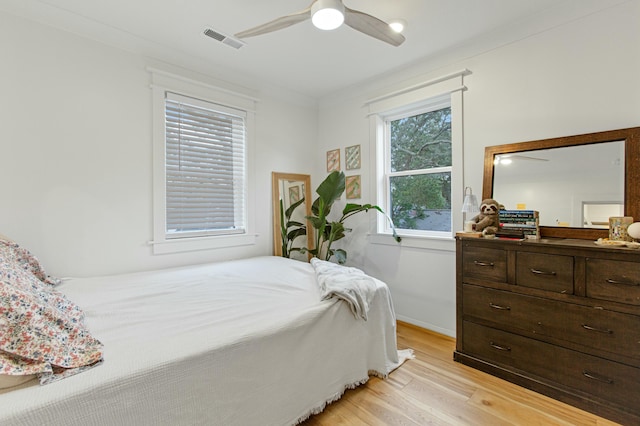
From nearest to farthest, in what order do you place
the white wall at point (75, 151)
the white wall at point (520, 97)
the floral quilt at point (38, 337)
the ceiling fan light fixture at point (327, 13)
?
the floral quilt at point (38, 337) → the ceiling fan light fixture at point (327, 13) → the white wall at point (520, 97) → the white wall at point (75, 151)

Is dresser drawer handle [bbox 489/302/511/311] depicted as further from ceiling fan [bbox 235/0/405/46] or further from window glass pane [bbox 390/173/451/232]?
ceiling fan [bbox 235/0/405/46]

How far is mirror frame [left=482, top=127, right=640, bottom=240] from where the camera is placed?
174 cm

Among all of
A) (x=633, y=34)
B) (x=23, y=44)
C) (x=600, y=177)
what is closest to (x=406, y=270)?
(x=600, y=177)

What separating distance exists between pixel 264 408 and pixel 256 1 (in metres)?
2.49

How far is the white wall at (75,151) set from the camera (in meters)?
1.96

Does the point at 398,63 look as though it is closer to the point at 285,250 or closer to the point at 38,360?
the point at 285,250

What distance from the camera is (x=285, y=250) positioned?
135 inches

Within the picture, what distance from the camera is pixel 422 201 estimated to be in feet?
9.86

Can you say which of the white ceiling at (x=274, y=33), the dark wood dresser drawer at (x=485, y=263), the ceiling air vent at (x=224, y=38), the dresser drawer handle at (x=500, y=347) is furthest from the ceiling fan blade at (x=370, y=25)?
the dresser drawer handle at (x=500, y=347)

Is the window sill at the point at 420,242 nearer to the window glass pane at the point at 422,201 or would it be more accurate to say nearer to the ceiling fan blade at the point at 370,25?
the window glass pane at the point at 422,201


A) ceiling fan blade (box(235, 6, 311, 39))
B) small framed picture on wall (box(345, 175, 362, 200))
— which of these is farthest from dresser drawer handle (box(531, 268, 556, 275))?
ceiling fan blade (box(235, 6, 311, 39))

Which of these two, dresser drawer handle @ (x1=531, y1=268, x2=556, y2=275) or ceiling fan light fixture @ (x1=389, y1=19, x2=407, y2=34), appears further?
ceiling fan light fixture @ (x1=389, y1=19, x2=407, y2=34)

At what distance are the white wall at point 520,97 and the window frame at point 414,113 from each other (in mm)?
63

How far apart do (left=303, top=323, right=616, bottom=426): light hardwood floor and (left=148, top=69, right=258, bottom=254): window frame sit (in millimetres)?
1874
